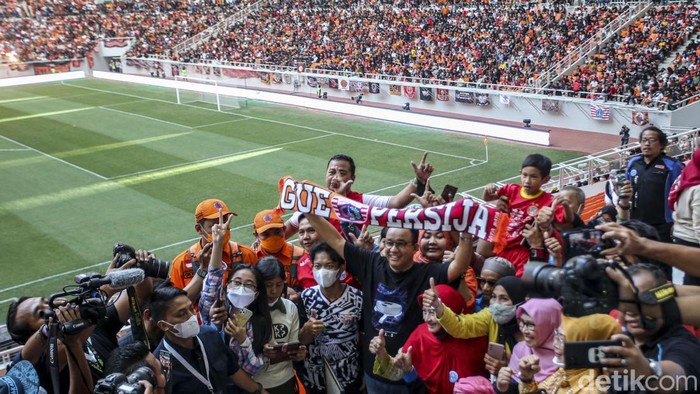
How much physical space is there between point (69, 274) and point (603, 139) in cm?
1893

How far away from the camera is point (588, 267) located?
2834 mm

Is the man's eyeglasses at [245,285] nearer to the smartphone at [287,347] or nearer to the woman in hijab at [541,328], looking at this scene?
the smartphone at [287,347]

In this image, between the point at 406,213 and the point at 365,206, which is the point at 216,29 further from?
the point at 406,213

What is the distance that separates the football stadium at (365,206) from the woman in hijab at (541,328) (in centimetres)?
1

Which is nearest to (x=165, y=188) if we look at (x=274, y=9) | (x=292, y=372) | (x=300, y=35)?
(x=292, y=372)

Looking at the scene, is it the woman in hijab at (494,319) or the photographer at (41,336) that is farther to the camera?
the woman in hijab at (494,319)

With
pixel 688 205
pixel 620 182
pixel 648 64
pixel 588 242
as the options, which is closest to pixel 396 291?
pixel 588 242

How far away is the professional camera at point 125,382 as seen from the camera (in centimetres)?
340

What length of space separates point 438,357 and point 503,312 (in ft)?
1.85

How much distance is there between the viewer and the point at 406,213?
445 centimetres

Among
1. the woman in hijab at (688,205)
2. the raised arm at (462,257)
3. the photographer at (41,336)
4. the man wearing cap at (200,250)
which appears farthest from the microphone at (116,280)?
the woman in hijab at (688,205)

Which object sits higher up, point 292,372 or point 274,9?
point 274,9

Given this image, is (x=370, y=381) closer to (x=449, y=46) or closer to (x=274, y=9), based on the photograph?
(x=449, y=46)

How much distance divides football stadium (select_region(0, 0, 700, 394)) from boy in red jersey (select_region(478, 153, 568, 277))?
3 centimetres
